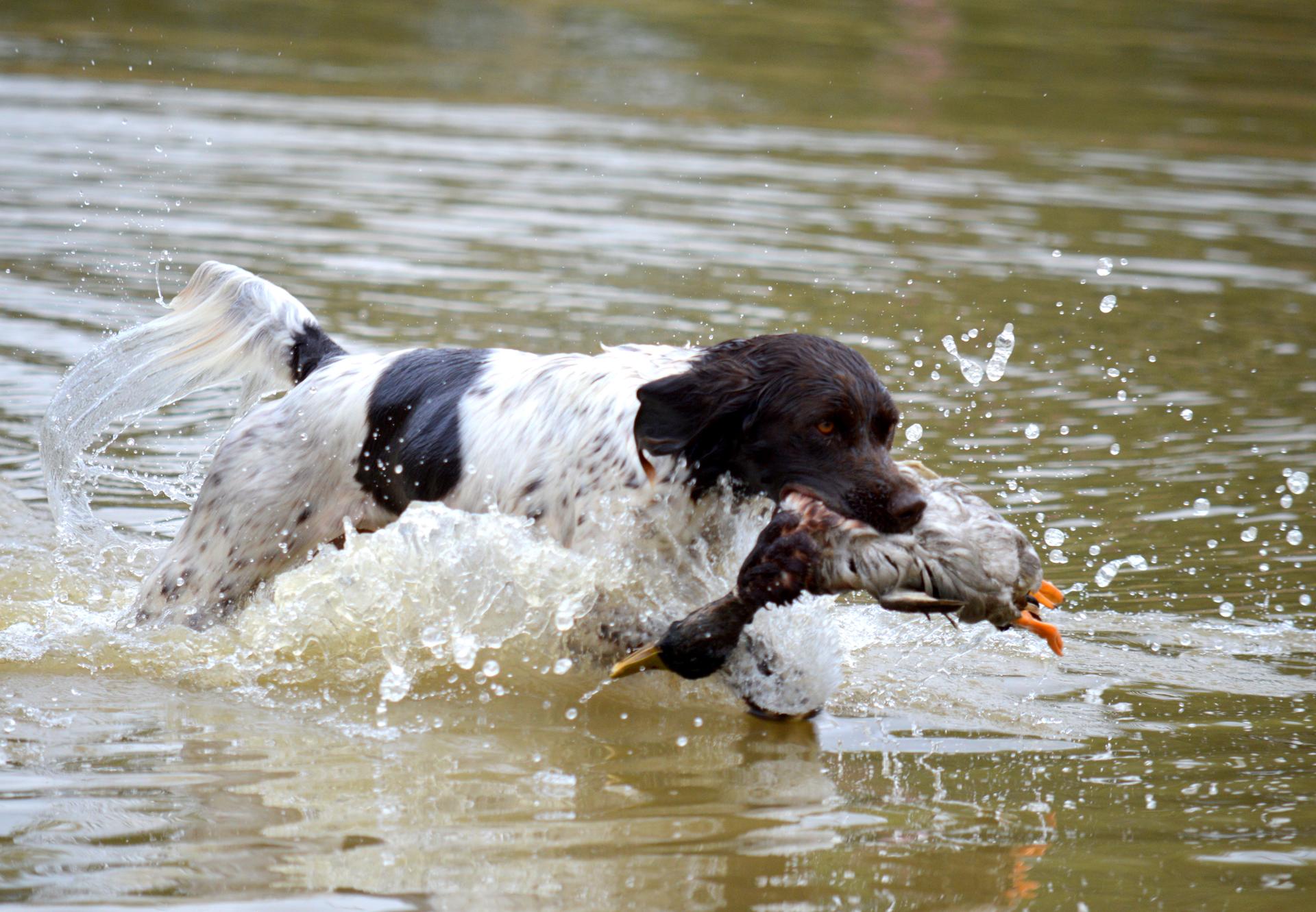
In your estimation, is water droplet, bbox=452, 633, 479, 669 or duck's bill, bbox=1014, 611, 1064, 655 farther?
water droplet, bbox=452, 633, 479, 669

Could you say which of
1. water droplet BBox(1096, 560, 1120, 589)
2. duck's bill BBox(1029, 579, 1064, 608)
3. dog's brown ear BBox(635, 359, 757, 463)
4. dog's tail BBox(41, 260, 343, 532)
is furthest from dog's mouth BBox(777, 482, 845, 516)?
water droplet BBox(1096, 560, 1120, 589)

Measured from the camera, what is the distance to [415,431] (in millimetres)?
5027

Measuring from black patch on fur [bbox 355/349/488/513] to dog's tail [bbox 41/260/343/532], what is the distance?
465 mm

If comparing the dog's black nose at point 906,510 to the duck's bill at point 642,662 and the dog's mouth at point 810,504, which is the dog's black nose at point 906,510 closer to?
the dog's mouth at point 810,504

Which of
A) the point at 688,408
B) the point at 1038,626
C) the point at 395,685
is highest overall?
the point at 688,408

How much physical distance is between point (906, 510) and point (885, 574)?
183mm

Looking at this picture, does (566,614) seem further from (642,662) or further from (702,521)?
(702,521)

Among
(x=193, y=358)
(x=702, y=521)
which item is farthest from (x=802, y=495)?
(x=193, y=358)

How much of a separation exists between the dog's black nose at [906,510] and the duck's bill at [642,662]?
693 mm

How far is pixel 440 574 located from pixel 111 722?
982 millimetres

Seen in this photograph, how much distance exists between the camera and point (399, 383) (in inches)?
203

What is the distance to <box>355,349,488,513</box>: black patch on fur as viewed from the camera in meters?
4.99

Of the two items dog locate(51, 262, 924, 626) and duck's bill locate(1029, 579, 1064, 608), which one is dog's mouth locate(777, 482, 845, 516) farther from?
duck's bill locate(1029, 579, 1064, 608)

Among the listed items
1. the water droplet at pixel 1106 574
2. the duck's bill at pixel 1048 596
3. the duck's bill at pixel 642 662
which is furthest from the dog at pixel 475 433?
the water droplet at pixel 1106 574
